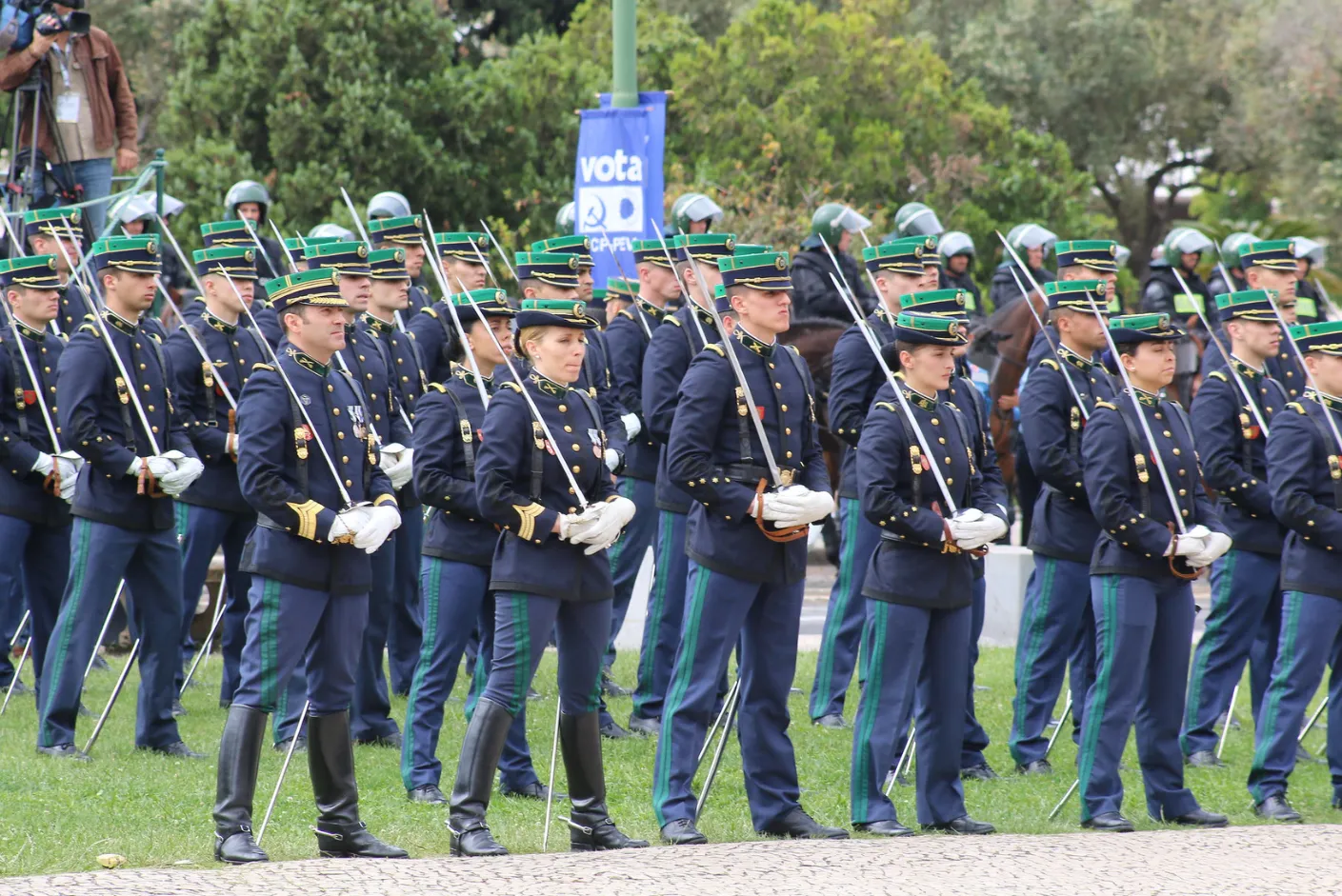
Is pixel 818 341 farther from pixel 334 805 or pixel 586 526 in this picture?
pixel 334 805

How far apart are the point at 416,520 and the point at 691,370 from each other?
8.96 feet

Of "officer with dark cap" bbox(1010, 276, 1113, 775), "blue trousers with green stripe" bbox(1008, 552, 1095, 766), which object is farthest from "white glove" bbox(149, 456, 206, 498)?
"blue trousers with green stripe" bbox(1008, 552, 1095, 766)

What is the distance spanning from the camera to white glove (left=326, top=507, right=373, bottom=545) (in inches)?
277

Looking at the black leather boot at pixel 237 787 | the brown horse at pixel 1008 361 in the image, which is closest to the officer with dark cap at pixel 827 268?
the brown horse at pixel 1008 361

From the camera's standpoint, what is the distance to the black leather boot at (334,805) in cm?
696

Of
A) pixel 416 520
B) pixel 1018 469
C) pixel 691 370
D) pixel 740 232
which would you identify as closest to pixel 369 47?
pixel 740 232

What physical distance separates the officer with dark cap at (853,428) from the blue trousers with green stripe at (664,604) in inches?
32.4

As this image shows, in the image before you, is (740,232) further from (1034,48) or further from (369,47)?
(1034,48)

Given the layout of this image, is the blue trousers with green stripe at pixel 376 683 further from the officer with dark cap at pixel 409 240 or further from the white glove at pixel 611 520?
the white glove at pixel 611 520

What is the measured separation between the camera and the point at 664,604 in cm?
970

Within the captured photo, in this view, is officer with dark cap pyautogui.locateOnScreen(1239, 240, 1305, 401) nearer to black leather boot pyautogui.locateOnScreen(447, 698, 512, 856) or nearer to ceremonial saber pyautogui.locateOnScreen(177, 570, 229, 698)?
ceremonial saber pyautogui.locateOnScreen(177, 570, 229, 698)

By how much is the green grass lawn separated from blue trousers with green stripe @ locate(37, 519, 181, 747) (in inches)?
7.5

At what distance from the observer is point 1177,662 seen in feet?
26.5

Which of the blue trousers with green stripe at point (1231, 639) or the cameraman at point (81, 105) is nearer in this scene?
the blue trousers with green stripe at point (1231, 639)
